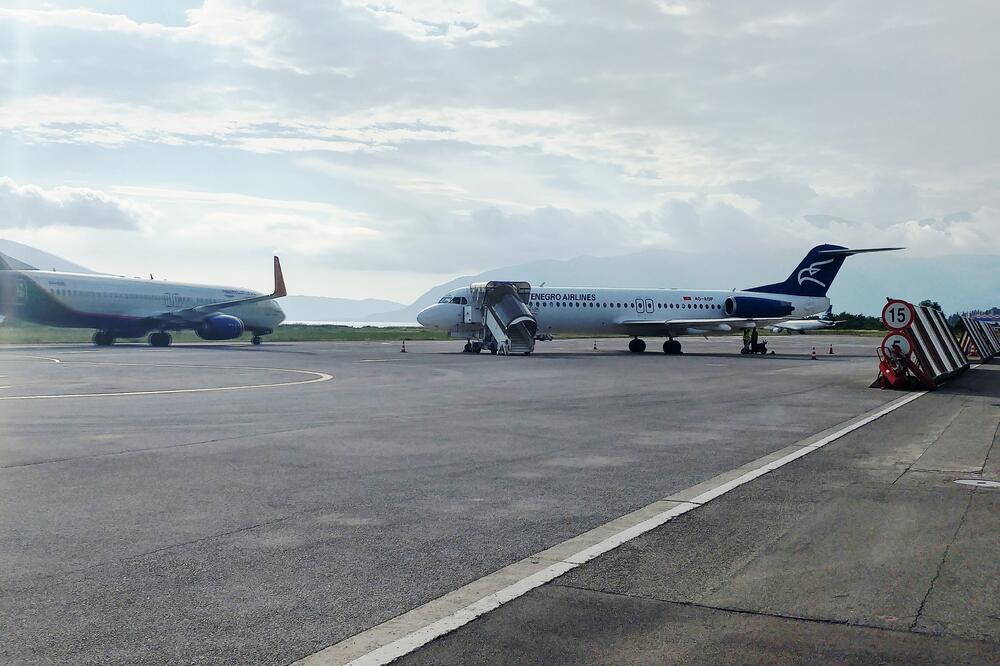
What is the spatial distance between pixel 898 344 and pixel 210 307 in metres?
40.5

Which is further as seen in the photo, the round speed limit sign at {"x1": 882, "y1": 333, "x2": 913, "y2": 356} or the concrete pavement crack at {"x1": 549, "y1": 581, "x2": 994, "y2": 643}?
the round speed limit sign at {"x1": 882, "y1": 333, "x2": 913, "y2": 356}

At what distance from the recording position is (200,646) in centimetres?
430

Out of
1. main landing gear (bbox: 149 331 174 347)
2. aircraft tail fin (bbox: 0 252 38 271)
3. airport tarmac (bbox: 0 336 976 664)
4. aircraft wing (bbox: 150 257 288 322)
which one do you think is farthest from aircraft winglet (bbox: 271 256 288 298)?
airport tarmac (bbox: 0 336 976 664)

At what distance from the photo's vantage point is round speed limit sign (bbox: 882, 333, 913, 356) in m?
23.3

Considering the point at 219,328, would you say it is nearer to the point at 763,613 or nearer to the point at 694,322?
the point at 694,322

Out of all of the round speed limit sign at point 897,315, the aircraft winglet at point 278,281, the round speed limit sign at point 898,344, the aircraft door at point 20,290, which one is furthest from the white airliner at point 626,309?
the aircraft door at point 20,290

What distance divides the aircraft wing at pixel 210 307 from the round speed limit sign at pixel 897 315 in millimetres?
36865

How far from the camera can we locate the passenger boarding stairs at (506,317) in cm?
4238

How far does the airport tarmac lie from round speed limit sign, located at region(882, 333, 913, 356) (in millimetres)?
4026

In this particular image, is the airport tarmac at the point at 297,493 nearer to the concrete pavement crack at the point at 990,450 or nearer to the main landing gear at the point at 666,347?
the concrete pavement crack at the point at 990,450

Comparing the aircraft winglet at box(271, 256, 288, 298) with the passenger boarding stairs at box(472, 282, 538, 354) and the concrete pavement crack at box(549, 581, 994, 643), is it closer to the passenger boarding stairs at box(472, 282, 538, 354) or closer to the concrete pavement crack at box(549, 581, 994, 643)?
the passenger boarding stairs at box(472, 282, 538, 354)

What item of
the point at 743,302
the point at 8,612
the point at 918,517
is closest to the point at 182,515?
the point at 8,612

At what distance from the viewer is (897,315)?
23125 millimetres

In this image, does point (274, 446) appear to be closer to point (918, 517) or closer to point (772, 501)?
point (772, 501)
